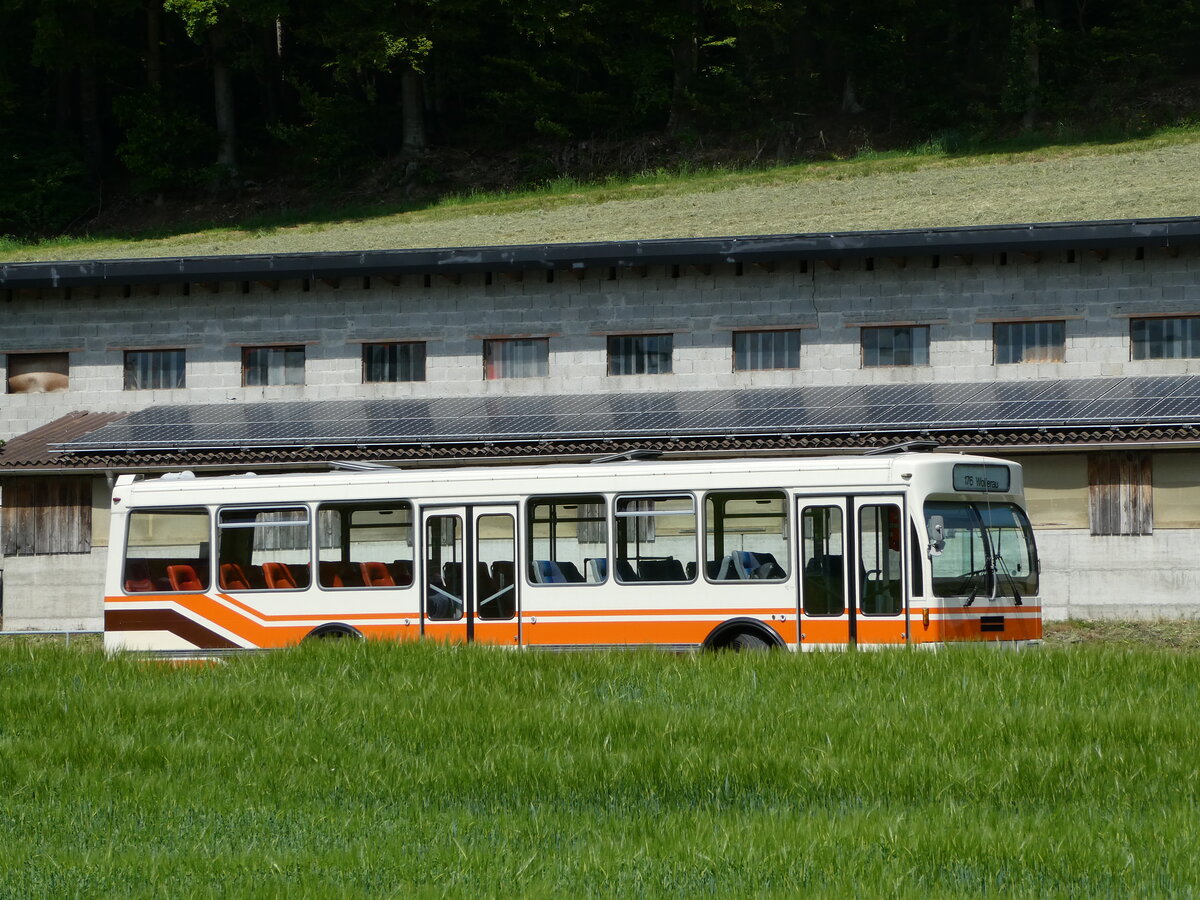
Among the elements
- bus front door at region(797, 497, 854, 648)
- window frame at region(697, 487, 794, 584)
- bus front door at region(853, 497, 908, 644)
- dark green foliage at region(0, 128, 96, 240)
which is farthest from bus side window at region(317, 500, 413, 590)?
dark green foliage at region(0, 128, 96, 240)

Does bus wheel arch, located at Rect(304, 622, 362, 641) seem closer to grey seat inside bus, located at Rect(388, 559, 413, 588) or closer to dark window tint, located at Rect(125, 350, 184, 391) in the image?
grey seat inside bus, located at Rect(388, 559, 413, 588)

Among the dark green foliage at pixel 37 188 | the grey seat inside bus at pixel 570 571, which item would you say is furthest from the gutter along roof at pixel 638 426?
the dark green foliage at pixel 37 188

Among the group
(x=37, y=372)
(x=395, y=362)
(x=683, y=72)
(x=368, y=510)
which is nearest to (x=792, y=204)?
(x=683, y=72)

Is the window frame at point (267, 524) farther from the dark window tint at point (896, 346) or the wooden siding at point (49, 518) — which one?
the dark window tint at point (896, 346)

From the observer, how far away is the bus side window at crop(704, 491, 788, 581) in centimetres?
1723

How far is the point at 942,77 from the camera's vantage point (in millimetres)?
65500

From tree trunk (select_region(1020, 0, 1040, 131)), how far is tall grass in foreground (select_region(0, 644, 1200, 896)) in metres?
51.8

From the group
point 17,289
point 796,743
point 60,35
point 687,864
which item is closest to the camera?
point 687,864

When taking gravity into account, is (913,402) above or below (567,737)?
above

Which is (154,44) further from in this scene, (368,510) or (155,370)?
(368,510)

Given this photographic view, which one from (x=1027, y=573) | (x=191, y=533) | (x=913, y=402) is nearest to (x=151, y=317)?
(x=191, y=533)

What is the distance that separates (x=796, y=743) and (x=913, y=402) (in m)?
17.3

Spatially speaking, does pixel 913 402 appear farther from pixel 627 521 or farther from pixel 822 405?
pixel 627 521

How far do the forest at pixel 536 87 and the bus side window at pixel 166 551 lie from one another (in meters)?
46.8
